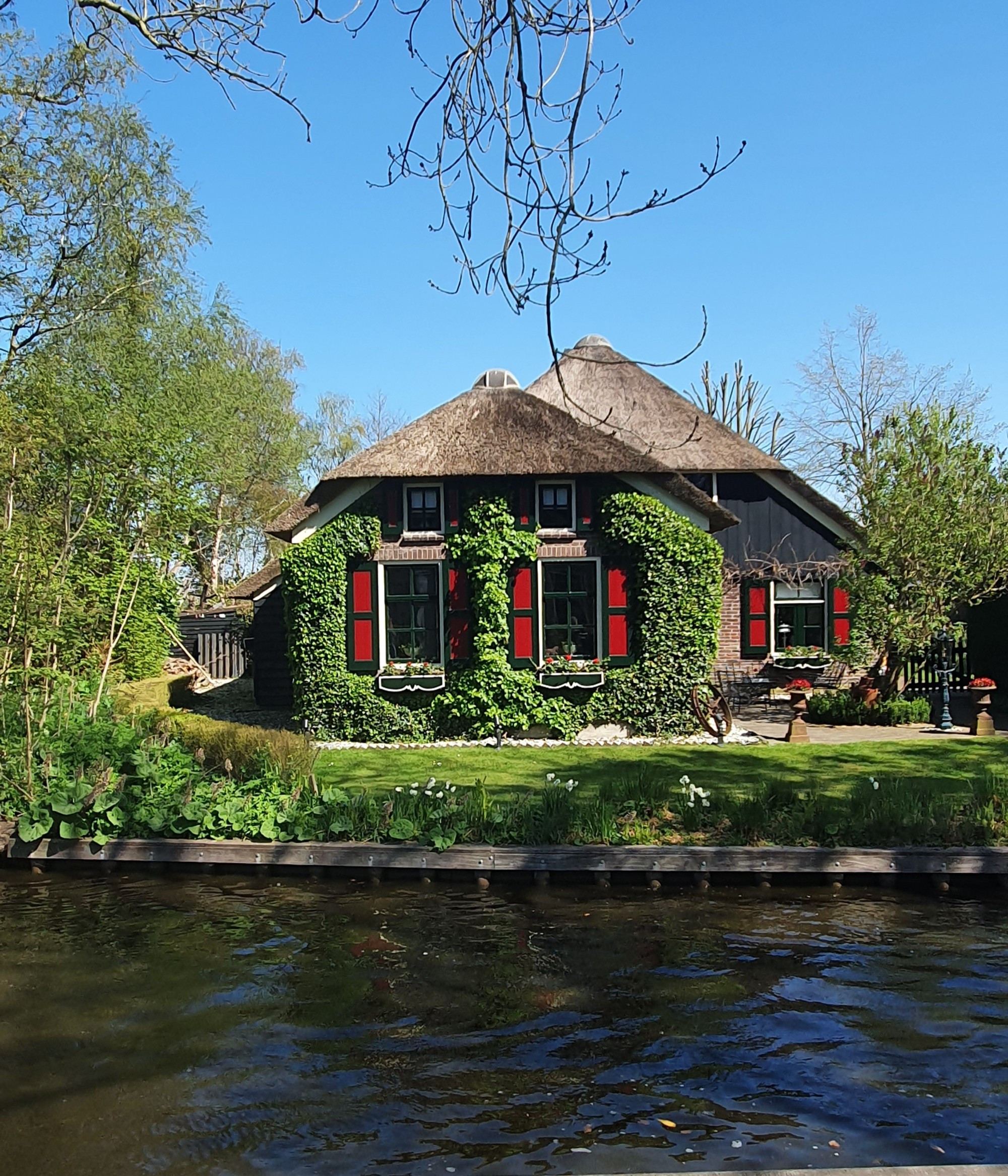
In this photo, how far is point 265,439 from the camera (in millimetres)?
34500

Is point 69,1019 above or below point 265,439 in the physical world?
below

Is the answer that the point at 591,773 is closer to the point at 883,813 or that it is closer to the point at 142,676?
the point at 883,813

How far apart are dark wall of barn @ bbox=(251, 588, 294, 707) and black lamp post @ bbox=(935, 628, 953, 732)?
37.1ft

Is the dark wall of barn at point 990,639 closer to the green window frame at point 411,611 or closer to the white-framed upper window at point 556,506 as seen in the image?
the white-framed upper window at point 556,506

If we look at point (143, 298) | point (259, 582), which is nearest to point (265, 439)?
point (143, 298)

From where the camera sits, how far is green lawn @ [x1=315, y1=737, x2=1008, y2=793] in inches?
444

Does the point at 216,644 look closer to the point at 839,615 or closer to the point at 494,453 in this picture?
the point at 494,453

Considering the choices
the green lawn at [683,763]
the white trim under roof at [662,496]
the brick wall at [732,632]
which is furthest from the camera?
the brick wall at [732,632]

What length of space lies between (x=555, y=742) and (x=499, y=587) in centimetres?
245

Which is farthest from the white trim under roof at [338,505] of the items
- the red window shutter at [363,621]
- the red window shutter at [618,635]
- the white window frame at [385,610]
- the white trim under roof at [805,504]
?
the white trim under roof at [805,504]

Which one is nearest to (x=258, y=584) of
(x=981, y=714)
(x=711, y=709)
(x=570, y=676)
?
(x=570, y=676)

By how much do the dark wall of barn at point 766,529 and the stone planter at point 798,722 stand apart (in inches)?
207

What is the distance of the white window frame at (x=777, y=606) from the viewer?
18703 mm

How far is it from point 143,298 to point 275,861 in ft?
62.8
